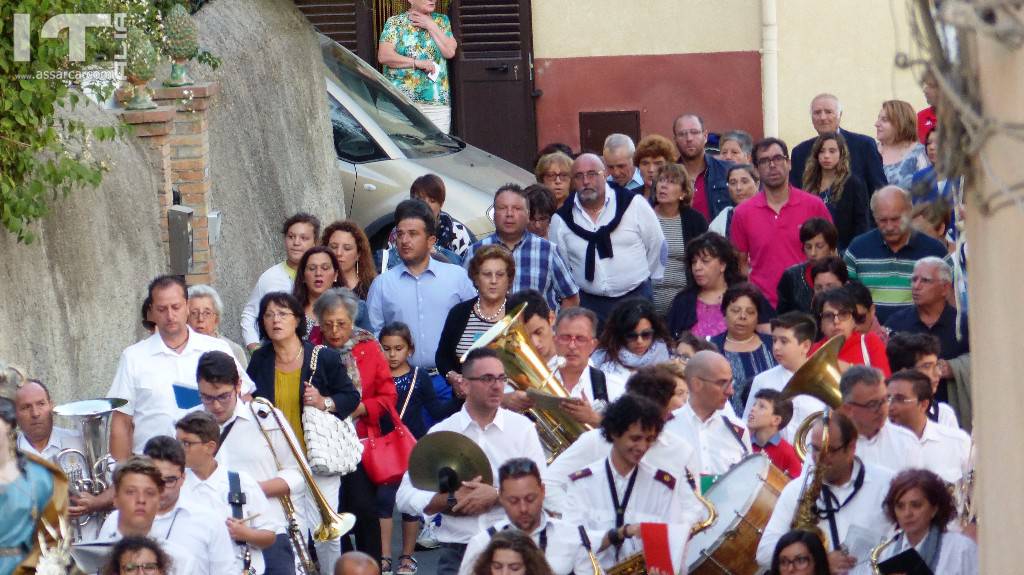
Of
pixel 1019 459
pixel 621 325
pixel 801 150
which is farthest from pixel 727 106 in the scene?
pixel 1019 459

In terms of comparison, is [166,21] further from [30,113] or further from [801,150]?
[801,150]

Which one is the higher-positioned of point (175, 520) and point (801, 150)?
point (801, 150)

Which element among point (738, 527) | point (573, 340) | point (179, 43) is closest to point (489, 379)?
point (573, 340)

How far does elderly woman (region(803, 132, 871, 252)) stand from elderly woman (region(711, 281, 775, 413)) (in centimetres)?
259

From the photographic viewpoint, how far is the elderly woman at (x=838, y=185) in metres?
12.3

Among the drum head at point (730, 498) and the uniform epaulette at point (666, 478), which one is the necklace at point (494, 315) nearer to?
the drum head at point (730, 498)

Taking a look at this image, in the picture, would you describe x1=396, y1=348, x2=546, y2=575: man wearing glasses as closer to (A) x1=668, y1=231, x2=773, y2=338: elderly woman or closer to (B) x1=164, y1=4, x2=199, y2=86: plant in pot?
(A) x1=668, y1=231, x2=773, y2=338: elderly woman

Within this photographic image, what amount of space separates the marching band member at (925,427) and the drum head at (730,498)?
67cm

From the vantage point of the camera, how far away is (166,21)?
11.9m

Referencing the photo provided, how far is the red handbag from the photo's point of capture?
365 inches

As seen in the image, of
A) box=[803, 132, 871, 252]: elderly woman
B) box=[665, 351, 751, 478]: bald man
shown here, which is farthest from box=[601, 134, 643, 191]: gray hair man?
box=[665, 351, 751, 478]: bald man

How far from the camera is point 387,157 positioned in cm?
1515

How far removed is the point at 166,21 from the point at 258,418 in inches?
171

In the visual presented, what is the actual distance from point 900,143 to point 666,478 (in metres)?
5.76
